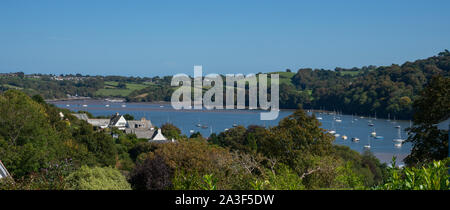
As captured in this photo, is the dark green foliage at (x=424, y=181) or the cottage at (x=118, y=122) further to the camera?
the cottage at (x=118, y=122)

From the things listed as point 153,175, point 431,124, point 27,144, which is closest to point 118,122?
point 27,144

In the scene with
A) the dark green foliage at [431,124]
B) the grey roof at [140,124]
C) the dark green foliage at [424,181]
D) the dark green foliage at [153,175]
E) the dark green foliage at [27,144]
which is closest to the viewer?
the dark green foliage at [424,181]

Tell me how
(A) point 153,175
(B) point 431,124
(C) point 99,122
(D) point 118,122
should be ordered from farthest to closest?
1. (C) point 99,122
2. (D) point 118,122
3. (A) point 153,175
4. (B) point 431,124

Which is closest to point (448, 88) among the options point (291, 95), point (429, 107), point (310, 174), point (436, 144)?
point (429, 107)

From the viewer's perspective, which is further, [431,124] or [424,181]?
[431,124]

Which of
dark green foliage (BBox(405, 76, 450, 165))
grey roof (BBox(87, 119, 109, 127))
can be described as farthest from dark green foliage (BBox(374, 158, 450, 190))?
grey roof (BBox(87, 119, 109, 127))

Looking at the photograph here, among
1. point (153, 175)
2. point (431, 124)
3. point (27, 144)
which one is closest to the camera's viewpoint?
point (431, 124)

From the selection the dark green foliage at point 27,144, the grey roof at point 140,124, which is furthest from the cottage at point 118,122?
the dark green foliage at point 27,144

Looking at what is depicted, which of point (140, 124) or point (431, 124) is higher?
point (431, 124)

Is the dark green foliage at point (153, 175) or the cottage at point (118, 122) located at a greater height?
the dark green foliage at point (153, 175)

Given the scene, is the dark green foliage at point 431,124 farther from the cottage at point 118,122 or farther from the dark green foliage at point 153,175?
the cottage at point 118,122

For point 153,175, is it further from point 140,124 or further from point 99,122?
point 99,122
